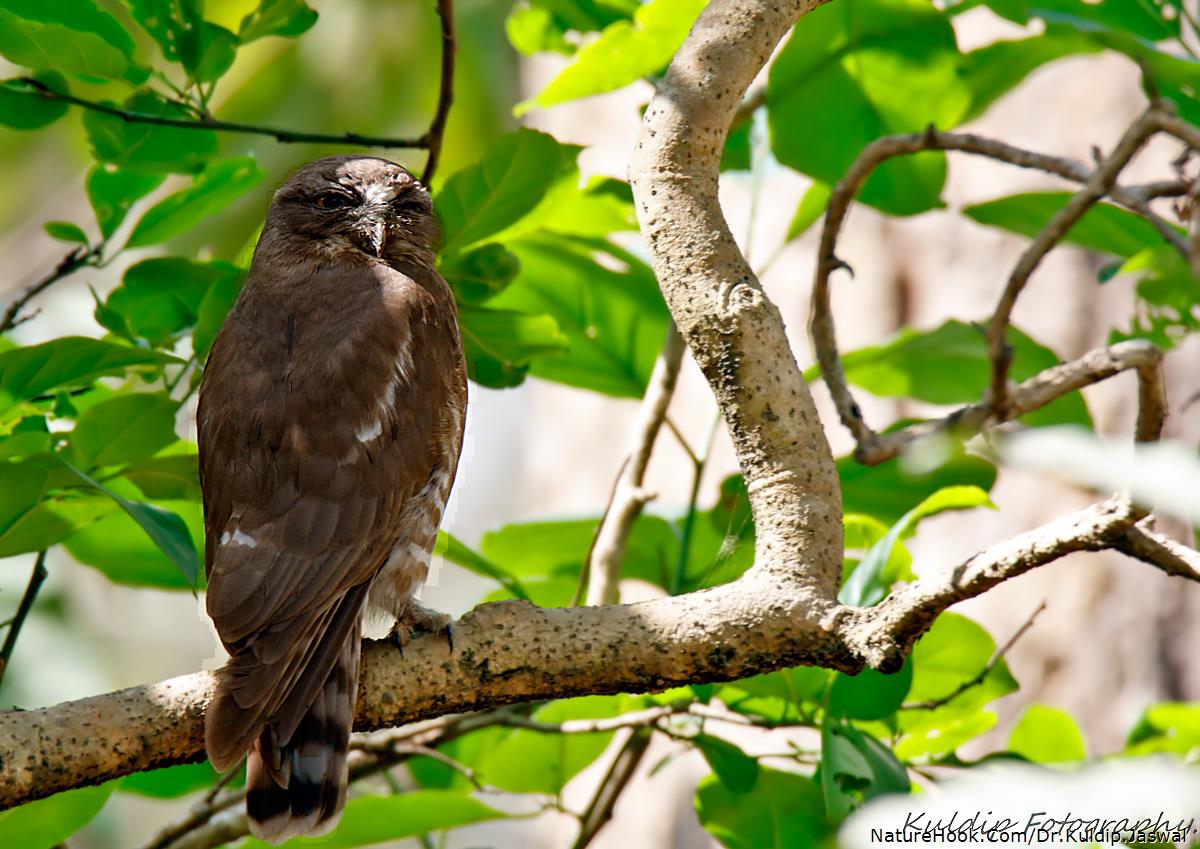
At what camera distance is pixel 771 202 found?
4.94m

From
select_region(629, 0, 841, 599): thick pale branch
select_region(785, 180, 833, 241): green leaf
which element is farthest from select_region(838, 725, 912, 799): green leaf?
select_region(785, 180, 833, 241): green leaf

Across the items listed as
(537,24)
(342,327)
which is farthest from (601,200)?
(342,327)

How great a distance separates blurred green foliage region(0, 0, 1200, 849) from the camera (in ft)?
6.81

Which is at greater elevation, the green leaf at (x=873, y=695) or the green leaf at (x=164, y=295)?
the green leaf at (x=164, y=295)

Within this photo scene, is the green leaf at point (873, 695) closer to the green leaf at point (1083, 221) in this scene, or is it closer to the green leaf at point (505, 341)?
the green leaf at point (505, 341)

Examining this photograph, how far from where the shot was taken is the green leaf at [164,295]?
7.80ft

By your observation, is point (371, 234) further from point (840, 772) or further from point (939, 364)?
point (840, 772)

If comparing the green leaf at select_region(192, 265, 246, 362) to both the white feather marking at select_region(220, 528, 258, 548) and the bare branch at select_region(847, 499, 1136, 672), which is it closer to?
the white feather marking at select_region(220, 528, 258, 548)

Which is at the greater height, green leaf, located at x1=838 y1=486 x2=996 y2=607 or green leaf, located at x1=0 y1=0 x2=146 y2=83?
green leaf, located at x1=0 y1=0 x2=146 y2=83

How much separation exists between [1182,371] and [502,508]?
7.45 metres

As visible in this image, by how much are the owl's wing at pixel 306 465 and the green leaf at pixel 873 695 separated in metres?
0.82

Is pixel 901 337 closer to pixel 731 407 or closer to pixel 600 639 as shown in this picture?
pixel 731 407

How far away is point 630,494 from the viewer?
258 centimetres

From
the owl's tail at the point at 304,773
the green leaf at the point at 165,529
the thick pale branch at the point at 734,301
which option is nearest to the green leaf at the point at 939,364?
the thick pale branch at the point at 734,301
